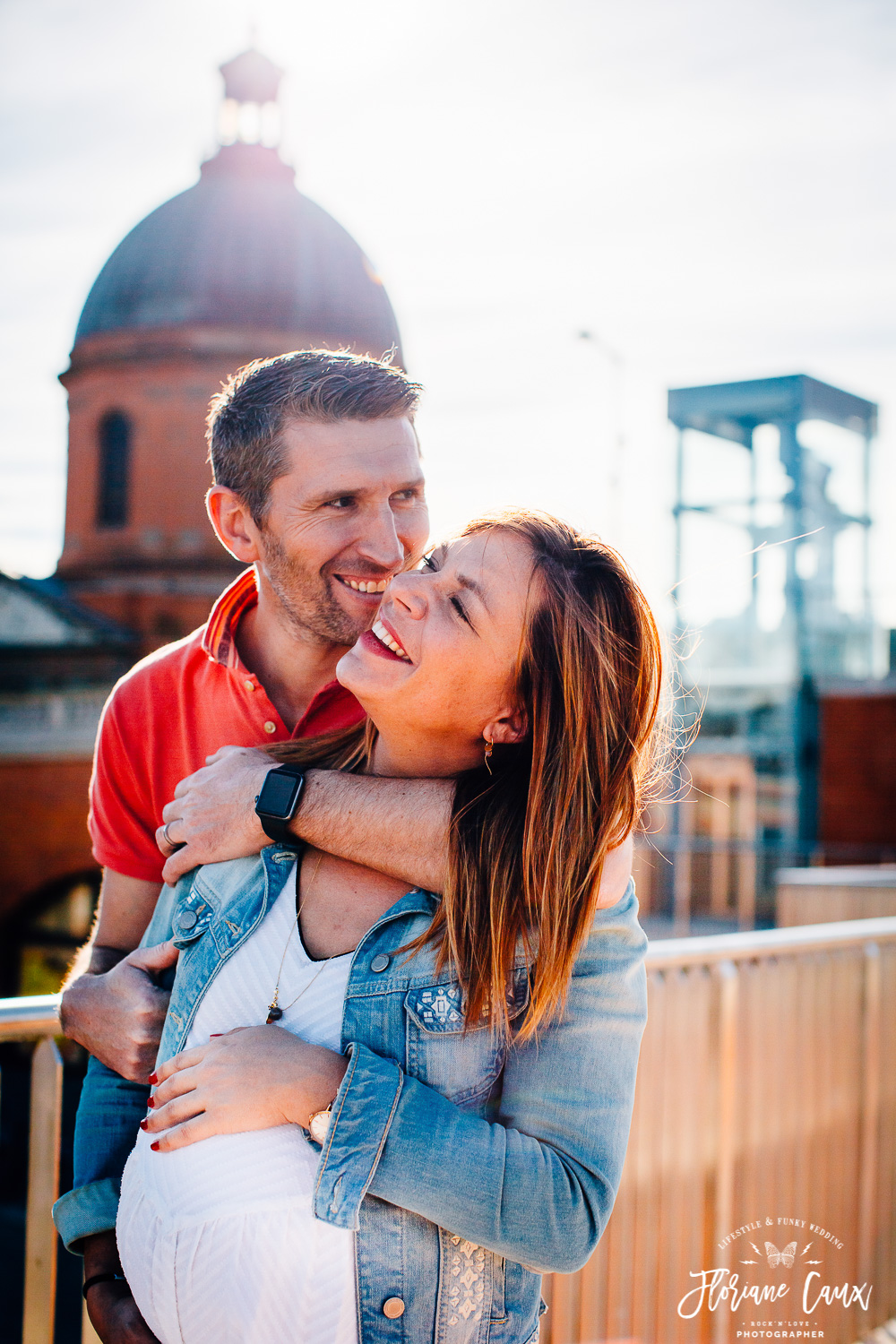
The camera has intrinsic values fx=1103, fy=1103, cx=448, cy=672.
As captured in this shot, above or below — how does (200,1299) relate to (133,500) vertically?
below

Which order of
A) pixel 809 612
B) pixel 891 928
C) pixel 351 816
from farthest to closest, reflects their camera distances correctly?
pixel 809 612, pixel 891 928, pixel 351 816

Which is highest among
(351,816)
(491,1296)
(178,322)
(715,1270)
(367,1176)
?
(178,322)

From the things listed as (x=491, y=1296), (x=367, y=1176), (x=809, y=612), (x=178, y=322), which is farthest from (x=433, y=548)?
(x=178, y=322)

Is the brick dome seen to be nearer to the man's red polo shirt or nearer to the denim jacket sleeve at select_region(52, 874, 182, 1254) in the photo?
the man's red polo shirt

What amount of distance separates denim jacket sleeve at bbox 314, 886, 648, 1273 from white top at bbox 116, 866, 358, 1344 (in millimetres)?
64

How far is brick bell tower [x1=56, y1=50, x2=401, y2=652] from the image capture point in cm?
2494

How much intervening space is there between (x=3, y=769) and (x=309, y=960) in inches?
831

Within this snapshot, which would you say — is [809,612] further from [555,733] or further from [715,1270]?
[555,733]

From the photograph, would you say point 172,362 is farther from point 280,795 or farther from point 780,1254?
point 280,795

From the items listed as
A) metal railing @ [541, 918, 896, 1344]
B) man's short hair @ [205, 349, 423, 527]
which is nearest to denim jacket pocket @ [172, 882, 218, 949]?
man's short hair @ [205, 349, 423, 527]

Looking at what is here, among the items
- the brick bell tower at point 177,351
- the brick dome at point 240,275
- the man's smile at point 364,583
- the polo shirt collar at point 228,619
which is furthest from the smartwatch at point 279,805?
the brick dome at point 240,275

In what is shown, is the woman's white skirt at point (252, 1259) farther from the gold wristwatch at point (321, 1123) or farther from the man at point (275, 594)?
the man at point (275, 594)

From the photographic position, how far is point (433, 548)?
1935 millimetres

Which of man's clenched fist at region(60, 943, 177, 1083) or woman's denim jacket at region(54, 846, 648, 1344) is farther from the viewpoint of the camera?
man's clenched fist at region(60, 943, 177, 1083)
